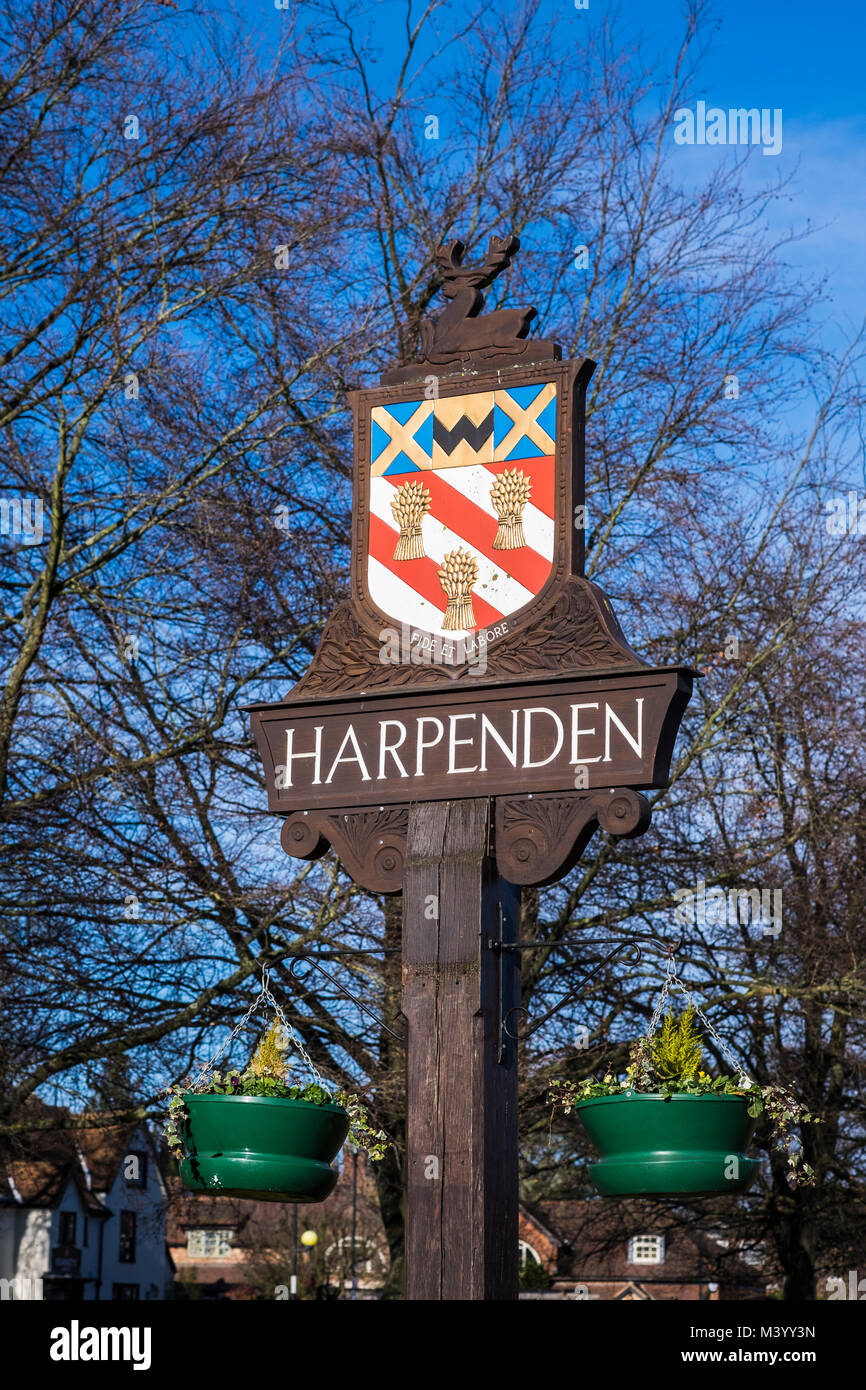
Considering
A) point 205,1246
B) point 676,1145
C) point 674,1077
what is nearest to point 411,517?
point 674,1077

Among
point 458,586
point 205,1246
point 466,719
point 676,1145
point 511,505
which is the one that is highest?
point 511,505

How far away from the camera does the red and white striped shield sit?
5.09 meters

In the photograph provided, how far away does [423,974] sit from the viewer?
4785mm

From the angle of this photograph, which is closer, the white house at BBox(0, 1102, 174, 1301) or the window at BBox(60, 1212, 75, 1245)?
the white house at BBox(0, 1102, 174, 1301)

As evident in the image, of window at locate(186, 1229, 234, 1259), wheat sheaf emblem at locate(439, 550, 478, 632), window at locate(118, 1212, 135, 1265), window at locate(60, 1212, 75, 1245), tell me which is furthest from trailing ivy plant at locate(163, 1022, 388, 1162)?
window at locate(186, 1229, 234, 1259)

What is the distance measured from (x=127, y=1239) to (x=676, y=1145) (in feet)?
158

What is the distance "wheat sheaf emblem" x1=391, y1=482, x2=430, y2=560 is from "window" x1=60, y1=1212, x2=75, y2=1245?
42.1 metres

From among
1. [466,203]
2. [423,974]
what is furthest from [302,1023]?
[423,974]

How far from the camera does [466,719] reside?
194 inches

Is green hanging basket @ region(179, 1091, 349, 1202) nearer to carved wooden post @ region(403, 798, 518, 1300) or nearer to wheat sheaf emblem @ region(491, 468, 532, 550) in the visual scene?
carved wooden post @ region(403, 798, 518, 1300)

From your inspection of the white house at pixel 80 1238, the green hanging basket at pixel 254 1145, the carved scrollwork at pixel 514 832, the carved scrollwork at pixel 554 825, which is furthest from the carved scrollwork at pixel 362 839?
the white house at pixel 80 1238

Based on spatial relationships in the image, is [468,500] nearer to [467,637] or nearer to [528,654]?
[467,637]

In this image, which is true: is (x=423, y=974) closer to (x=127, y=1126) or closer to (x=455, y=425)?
(x=455, y=425)

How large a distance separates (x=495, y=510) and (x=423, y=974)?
1.41 m
